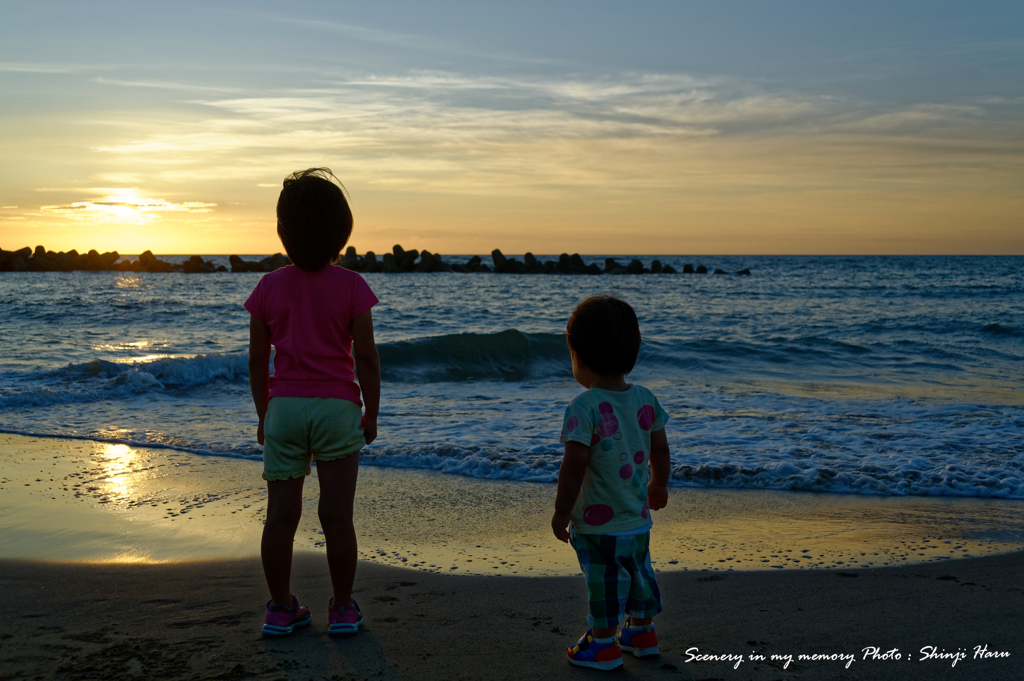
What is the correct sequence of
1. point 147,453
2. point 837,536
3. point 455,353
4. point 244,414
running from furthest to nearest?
point 455,353 → point 244,414 → point 147,453 → point 837,536

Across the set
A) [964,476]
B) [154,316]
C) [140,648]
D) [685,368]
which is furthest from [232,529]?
[154,316]

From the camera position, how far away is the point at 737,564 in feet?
10.6

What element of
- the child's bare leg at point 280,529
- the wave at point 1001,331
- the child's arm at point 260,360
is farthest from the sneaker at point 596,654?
the wave at point 1001,331

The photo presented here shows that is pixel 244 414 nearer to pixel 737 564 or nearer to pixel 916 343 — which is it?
pixel 737 564

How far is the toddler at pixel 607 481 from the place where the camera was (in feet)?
7.10

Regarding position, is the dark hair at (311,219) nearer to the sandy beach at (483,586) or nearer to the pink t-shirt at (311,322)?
the pink t-shirt at (311,322)

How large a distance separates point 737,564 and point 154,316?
1837cm

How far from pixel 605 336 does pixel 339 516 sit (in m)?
1.10

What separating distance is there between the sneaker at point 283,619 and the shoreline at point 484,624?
34 millimetres

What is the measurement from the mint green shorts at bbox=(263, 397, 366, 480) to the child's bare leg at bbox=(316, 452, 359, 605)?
2.0 inches

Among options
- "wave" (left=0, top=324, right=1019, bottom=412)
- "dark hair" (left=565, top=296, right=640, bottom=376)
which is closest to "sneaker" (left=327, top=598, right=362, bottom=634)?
"dark hair" (left=565, top=296, right=640, bottom=376)

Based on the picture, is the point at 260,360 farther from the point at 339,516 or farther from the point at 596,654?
the point at 596,654

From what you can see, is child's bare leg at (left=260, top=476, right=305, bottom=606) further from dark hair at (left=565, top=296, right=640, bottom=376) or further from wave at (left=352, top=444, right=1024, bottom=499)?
wave at (left=352, top=444, right=1024, bottom=499)

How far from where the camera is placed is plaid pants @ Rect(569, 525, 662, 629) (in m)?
2.18
